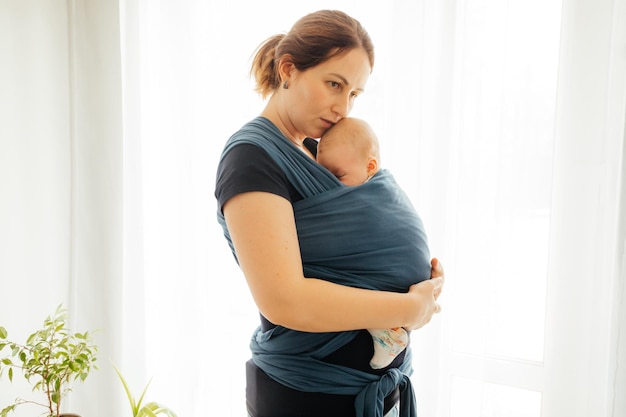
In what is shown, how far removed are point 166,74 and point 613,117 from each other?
5.37ft

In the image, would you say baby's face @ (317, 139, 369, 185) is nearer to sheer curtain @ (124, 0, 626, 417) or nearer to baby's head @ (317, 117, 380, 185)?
baby's head @ (317, 117, 380, 185)

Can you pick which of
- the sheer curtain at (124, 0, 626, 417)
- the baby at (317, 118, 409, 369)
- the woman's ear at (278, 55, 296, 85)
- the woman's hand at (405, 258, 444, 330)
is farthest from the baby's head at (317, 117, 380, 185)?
the sheer curtain at (124, 0, 626, 417)

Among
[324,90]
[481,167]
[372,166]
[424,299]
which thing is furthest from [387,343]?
[481,167]

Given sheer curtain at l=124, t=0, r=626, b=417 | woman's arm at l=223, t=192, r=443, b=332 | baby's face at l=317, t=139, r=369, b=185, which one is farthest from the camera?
sheer curtain at l=124, t=0, r=626, b=417

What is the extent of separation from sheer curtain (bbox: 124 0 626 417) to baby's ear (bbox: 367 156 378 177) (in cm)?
57

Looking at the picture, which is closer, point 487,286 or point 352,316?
point 352,316

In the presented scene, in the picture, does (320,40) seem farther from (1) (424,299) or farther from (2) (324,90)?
(1) (424,299)

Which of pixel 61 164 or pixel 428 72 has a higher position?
pixel 428 72

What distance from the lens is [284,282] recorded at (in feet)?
2.82

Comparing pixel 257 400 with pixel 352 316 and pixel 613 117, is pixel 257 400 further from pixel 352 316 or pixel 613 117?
pixel 613 117

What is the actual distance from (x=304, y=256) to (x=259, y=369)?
302 millimetres

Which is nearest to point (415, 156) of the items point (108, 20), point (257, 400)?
point (257, 400)

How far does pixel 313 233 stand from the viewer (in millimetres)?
966

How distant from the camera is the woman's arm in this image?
33.9 inches
